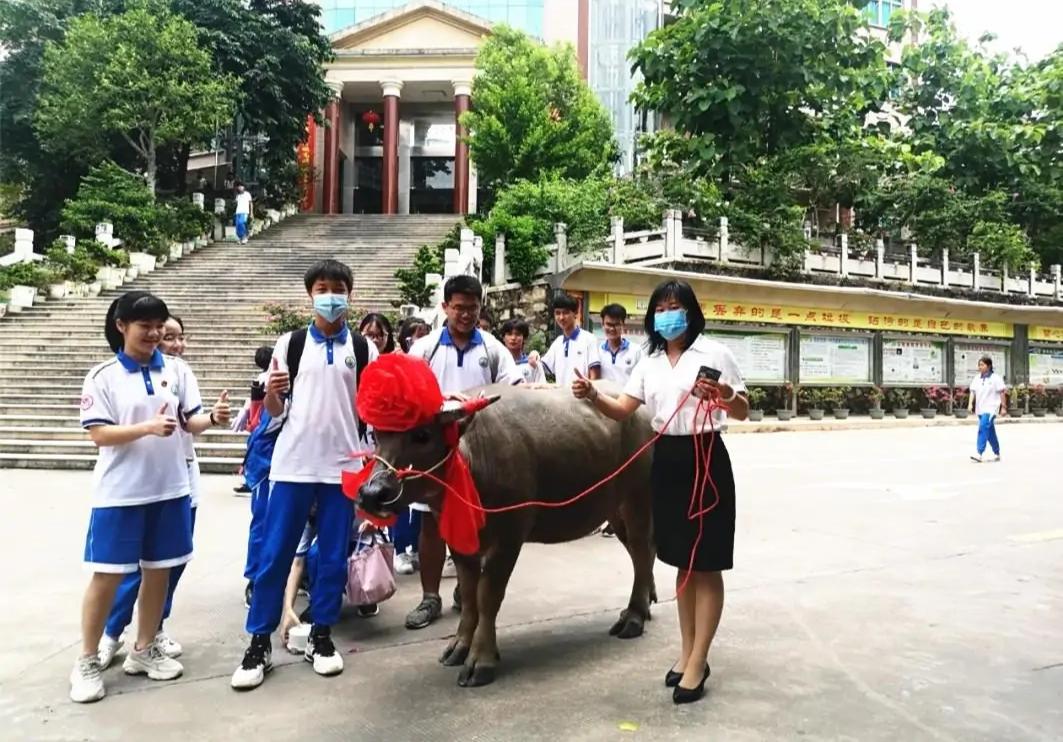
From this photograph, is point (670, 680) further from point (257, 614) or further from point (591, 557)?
point (591, 557)

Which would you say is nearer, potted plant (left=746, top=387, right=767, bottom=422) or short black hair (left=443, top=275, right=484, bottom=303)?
short black hair (left=443, top=275, right=484, bottom=303)

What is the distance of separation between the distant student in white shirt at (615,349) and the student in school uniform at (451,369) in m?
2.11

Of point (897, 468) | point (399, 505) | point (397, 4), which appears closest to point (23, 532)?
point (399, 505)

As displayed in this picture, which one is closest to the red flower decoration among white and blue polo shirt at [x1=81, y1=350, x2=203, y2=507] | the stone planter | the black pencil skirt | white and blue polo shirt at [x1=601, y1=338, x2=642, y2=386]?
white and blue polo shirt at [x1=81, y1=350, x2=203, y2=507]

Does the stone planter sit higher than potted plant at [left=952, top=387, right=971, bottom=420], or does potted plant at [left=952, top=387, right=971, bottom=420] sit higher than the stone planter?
the stone planter

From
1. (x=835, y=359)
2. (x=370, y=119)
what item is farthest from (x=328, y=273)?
(x=370, y=119)

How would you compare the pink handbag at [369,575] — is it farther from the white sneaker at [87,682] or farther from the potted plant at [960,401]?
the potted plant at [960,401]

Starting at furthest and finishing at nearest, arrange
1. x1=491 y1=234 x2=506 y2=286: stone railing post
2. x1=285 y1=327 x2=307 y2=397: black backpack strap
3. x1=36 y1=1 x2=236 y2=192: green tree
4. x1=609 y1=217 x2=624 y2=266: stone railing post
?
x1=36 y1=1 x2=236 y2=192: green tree
x1=609 y1=217 x2=624 y2=266: stone railing post
x1=491 y1=234 x2=506 y2=286: stone railing post
x1=285 y1=327 x2=307 y2=397: black backpack strap

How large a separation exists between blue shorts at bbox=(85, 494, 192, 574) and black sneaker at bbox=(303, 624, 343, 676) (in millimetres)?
681

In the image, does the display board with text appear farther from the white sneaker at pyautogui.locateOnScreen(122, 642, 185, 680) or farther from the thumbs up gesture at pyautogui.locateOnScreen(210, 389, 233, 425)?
the white sneaker at pyautogui.locateOnScreen(122, 642, 185, 680)

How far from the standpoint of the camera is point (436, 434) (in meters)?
3.34

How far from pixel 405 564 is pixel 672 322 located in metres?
3.05

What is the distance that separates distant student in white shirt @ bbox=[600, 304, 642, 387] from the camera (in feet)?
21.5

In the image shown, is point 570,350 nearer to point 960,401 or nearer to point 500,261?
point 500,261
